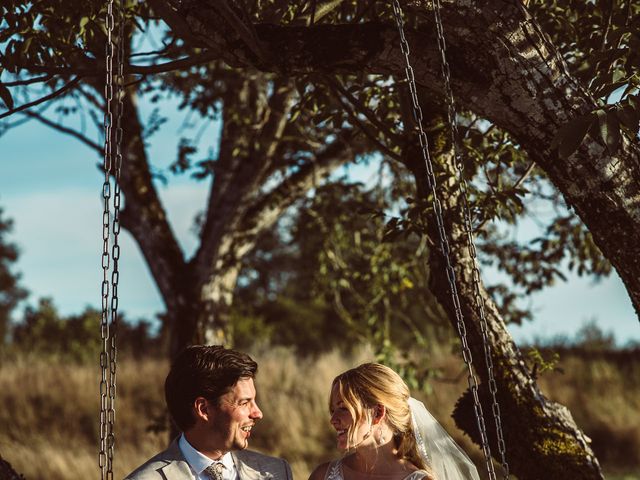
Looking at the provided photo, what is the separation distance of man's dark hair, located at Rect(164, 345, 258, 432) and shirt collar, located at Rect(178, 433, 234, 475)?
92mm

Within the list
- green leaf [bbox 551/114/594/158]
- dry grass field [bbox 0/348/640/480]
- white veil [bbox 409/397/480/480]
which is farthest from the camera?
dry grass field [bbox 0/348/640/480]

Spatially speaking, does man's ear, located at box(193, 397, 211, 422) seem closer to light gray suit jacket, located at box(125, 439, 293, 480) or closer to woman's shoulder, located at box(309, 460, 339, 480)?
light gray suit jacket, located at box(125, 439, 293, 480)

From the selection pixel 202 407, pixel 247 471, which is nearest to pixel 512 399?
pixel 247 471

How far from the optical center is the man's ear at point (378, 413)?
4.41m

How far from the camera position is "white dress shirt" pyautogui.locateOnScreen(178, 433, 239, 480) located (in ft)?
13.7

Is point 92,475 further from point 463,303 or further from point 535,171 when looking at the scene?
point 463,303

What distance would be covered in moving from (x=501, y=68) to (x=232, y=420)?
2259 millimetres

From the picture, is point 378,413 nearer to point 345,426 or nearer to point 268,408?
point 345,426

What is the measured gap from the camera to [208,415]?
4.16 metres

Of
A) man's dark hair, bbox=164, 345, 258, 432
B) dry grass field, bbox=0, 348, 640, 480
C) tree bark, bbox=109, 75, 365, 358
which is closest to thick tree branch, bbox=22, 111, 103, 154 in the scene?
tree bark, bbox=109, 75, 365, 358

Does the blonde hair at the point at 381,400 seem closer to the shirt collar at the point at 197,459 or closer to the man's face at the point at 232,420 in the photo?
the man's face at the point at 232,420

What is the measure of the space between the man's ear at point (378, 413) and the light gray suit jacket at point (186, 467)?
1.71 ft

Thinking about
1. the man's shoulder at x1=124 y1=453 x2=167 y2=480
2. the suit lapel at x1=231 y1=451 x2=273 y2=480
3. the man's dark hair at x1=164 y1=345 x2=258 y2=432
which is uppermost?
the man's dark hair at x1=164 y1=345 x2=258 y2=432

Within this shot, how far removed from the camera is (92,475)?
39.1ft
